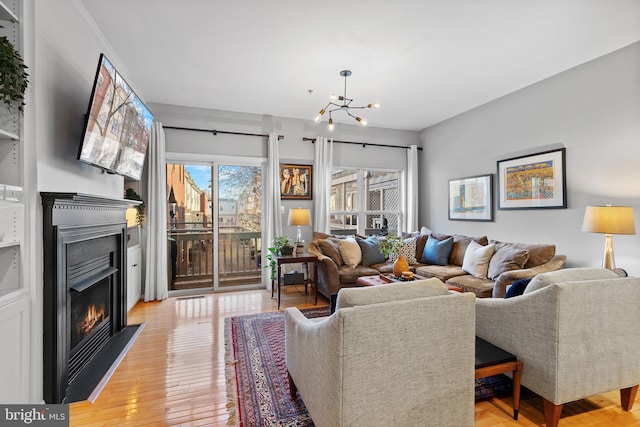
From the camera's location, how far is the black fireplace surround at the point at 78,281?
188 centimetres

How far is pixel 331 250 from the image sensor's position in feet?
13.6

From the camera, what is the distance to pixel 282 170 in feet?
16.0

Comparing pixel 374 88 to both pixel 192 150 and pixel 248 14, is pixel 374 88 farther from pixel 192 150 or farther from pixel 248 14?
pixel 192 150

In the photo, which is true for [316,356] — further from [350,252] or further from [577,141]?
[577,141]

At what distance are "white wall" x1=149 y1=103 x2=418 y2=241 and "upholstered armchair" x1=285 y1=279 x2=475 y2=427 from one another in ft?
11.8

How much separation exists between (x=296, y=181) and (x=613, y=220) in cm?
381

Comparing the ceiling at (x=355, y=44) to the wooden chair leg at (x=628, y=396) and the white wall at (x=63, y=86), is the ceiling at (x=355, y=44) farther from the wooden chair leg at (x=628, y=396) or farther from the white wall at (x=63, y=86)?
the wooden chair leg at (x=628, y=396)

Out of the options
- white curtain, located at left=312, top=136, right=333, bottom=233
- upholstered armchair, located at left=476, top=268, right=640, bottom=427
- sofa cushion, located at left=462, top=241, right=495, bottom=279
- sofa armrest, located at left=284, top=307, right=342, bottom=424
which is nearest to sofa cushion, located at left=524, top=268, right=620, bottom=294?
upholstered armchair, located at left=476, top=268, right=640, bottom=427

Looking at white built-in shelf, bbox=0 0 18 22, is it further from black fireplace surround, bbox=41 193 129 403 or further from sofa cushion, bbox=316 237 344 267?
sofa cushion, bbox=316 237 344 267

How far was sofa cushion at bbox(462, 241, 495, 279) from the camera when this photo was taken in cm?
359

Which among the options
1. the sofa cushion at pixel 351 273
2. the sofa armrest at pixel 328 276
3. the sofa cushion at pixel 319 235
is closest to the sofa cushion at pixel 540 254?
the sofa cushion at pixel 351 273

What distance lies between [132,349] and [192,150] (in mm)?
2773

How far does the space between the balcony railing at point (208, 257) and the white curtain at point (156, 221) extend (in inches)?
11.9

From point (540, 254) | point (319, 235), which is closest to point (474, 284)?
point (540, 254)
